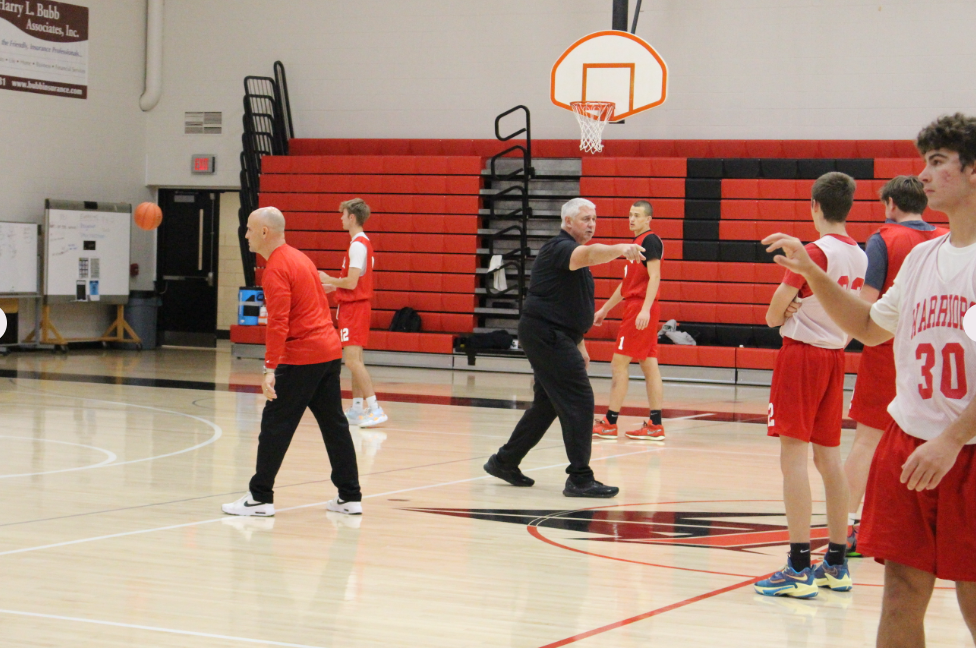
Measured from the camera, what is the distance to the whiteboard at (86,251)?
50.0 feet

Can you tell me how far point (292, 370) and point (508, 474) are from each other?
5.38 feet

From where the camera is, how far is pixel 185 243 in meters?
17.3

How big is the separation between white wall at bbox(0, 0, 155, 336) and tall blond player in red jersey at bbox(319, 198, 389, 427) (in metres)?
8.84

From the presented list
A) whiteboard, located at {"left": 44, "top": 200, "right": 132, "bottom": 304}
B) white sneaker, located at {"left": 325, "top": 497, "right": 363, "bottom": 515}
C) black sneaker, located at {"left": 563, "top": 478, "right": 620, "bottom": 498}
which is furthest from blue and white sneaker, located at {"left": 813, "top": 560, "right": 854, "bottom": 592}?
whiteboard, located at {"left": 44, "top": 200, "right": 132, "bottom": 304}

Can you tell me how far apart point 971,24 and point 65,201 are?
483 inches

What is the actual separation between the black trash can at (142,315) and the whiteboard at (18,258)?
177cm

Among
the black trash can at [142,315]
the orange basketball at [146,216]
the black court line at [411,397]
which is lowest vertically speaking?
the black court line at [411,397]

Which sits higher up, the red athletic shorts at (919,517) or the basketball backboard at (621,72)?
the basketball backboard at (621,72)

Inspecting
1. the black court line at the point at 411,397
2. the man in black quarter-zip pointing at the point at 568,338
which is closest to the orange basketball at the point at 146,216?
the black court line at the point at 411,397

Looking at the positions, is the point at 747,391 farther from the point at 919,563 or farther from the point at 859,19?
the point at 919,563

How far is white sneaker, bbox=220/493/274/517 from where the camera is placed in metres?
5.16

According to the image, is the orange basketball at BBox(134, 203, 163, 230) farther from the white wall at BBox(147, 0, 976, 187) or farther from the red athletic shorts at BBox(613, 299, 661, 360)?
the red athletic shorts at BBox(613, 299, 661, 360)

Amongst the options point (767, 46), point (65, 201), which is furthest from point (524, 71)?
point (65, 201)

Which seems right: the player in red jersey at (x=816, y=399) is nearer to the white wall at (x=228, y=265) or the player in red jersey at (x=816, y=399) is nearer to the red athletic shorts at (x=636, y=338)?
the red athletic shorts at (x=636, y=338)
